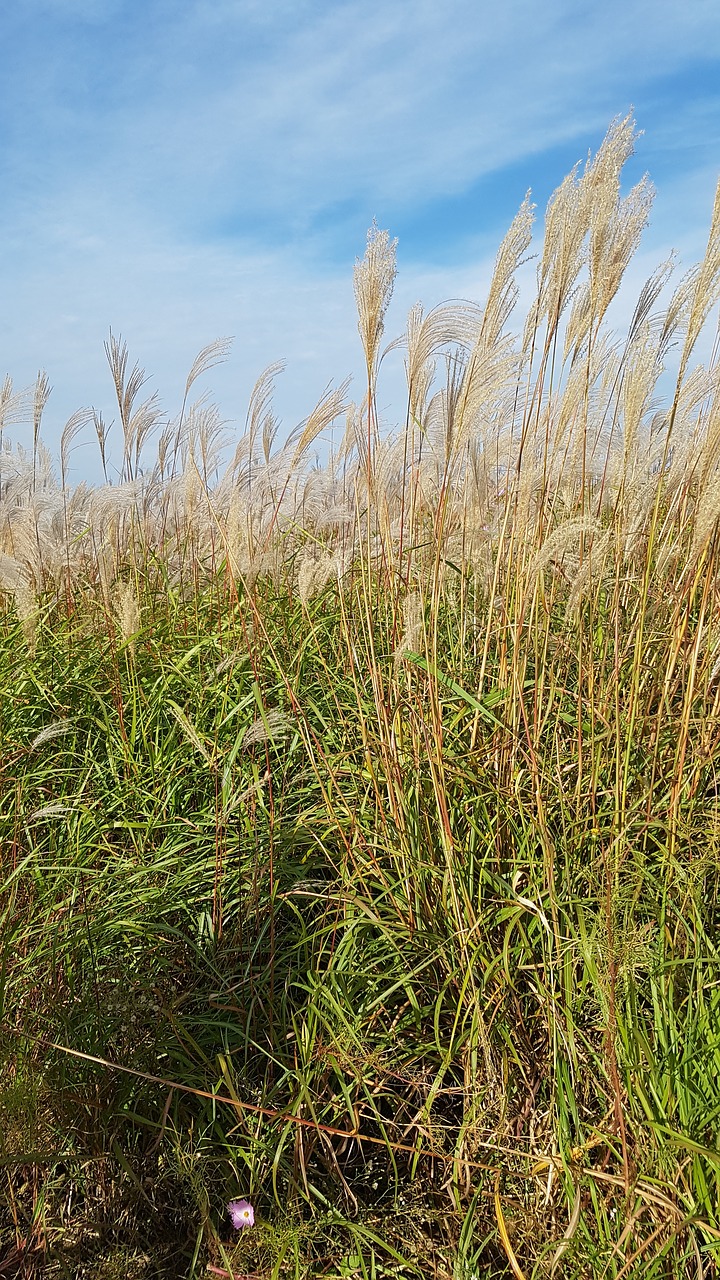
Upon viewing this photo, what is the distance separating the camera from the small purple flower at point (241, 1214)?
169 centimetres

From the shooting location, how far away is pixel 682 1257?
145 cm

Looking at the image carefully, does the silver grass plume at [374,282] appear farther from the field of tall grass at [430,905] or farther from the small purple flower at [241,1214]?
the small purple flower at [241,1214]

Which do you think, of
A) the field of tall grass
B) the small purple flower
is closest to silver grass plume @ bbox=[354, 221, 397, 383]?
the field of tall grass

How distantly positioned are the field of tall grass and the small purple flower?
4cm

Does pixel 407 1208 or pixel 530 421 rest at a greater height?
pixel 530 421

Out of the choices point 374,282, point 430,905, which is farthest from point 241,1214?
point 374,282

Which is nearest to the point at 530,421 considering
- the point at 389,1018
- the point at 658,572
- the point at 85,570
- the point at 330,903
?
the point at 658,572

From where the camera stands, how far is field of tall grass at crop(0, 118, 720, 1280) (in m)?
1.67

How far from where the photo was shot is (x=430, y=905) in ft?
6.36

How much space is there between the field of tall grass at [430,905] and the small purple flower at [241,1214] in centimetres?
4

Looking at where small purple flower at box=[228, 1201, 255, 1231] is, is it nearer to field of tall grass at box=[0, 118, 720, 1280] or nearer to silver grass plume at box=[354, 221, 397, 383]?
field of tall grass at box=[0, 118, 720, 1280]

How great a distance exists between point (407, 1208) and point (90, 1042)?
716 mm

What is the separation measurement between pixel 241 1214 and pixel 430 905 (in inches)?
26.2

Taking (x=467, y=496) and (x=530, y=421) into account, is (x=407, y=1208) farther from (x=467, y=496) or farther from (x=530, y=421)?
(x=530, y=421)
